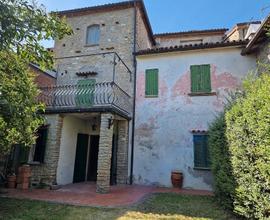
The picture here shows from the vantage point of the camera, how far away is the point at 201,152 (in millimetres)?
11125

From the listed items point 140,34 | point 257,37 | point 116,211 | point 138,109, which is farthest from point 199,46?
point 116,211

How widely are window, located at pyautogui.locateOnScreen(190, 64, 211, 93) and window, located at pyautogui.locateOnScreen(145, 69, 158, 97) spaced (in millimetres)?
1928

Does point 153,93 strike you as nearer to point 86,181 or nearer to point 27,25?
point 86,181

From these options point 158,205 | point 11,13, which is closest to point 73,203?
point 158,205

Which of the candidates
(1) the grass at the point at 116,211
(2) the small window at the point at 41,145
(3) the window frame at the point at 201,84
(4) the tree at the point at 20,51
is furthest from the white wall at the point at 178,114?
(4) the tree at the point at 20,51

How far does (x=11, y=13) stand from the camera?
3.75m

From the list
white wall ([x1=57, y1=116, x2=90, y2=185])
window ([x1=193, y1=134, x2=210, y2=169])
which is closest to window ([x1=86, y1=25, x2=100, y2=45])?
white wall ([x1=57, y1=116, x2=90, y2=185])

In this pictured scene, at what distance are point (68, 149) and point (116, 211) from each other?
18.9 ft

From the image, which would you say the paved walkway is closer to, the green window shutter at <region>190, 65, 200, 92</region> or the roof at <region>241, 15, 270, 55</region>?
the green window shutter at <region>190, 65, 200, 92</region>

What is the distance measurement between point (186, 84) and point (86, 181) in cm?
764

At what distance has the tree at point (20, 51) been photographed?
151 inches

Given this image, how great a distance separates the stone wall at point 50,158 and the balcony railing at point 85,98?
71 cm

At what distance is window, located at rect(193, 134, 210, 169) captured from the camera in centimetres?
1100

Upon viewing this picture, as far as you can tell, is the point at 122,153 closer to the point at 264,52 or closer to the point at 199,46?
the point at 199,46
